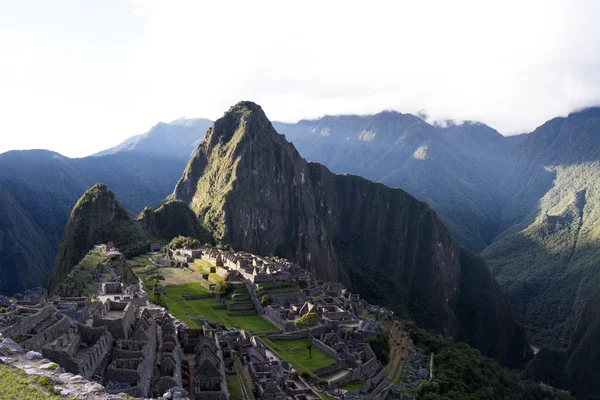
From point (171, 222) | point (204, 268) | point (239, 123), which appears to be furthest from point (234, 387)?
point (239, 123)

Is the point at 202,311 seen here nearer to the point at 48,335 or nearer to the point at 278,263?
the point at 278,263

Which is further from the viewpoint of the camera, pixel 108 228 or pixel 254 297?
pixel 108 228

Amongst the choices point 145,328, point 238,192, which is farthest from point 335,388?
point 238,192

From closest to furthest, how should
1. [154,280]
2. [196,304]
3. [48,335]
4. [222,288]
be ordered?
[48,335] < [196,304] < [222,288] < [154,280]

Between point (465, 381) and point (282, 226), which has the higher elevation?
point (282, 226)

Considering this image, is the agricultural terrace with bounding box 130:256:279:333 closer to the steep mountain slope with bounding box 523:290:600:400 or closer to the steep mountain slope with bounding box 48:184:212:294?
the steep mountain slope with bounding box 48:184:212:294

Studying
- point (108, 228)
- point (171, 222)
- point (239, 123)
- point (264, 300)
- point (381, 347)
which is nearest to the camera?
point (381, 347)

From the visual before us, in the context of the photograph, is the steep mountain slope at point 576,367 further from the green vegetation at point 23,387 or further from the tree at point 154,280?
the green vegetation at point 23,387

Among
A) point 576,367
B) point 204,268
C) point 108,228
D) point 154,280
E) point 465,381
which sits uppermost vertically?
point 108,228
